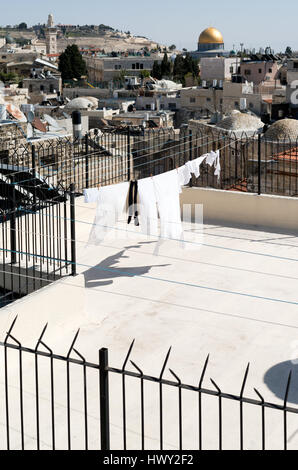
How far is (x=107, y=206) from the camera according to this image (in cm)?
852

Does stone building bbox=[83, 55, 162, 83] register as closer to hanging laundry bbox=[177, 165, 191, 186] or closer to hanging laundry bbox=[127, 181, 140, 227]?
hanging laundry bbox=[177, 165, 191, 186]

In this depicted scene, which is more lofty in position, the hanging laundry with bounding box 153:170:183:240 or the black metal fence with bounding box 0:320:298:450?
the hanging laundry with bounding box 153:170:183:240

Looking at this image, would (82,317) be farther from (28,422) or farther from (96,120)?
(96,120)

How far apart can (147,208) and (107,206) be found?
564 mm

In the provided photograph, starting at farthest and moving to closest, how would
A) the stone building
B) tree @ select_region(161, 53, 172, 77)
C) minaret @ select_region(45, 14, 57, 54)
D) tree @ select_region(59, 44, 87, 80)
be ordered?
1. minaret @ select_region(45, 14, 57, 54)
2. the stone building
3. tree @ select_region(161, 53, 172, 77)
4. tree @ select_region(59, 44, 87, 80)

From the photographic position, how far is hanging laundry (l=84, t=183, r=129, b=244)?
27.9 ft

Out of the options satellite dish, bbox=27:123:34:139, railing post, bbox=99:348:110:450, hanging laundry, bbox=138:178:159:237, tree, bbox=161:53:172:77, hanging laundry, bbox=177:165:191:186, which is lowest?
railing post, bbox=99:348:110:450

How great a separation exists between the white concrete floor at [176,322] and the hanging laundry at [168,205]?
594 mm

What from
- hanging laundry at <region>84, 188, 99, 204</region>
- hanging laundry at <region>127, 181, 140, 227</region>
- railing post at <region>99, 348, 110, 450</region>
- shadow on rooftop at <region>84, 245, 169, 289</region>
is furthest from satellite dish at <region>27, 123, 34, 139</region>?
railing post at <region>99, 348, 110, 450</region>

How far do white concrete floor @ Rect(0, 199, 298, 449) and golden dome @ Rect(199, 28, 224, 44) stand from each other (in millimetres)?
95338

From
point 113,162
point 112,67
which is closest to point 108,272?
point 113,162

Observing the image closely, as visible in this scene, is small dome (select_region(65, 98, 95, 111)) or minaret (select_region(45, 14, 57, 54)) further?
minaret (select_region(45, 14, 57, 54))

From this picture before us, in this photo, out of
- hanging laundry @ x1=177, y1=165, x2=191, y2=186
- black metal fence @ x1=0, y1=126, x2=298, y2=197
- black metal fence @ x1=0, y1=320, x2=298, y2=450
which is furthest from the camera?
black metal fence @ x1=0, y1=126, x2=298, y2=197
